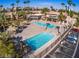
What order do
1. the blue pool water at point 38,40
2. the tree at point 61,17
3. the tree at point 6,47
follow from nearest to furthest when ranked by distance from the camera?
1. the tree at point 6,47
2. the blue pool water at point 38,40
3. the tree at point 61,17

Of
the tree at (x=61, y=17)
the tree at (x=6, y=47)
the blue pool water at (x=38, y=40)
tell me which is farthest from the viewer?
the tree at (x=61, y=17)

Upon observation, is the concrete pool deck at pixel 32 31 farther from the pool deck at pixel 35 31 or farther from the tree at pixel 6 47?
the tree at pixel 6 47

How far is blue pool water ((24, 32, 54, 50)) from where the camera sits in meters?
4.95

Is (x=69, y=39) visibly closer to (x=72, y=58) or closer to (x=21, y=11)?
(x=72, y=58)

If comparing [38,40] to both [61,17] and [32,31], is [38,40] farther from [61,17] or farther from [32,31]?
[61,17]

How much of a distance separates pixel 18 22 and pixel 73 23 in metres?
1.15

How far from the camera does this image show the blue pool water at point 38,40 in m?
4.95

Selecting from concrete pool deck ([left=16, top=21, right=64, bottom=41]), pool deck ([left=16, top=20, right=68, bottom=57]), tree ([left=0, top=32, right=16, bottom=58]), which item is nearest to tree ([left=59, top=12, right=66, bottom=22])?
pool deck ([left=16, top=20, right=68, bottom=57])

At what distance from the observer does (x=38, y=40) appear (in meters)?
5.11

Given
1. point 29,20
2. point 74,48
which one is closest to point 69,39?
point 74,48

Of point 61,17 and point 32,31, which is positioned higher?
point 61,17

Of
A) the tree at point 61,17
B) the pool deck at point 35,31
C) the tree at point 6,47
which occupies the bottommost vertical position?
the tree at point 6,47

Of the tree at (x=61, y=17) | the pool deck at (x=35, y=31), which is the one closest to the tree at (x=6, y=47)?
the pool deck at (x=35, y=31)

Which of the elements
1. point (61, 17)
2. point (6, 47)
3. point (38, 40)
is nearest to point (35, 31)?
point (38, 40)
